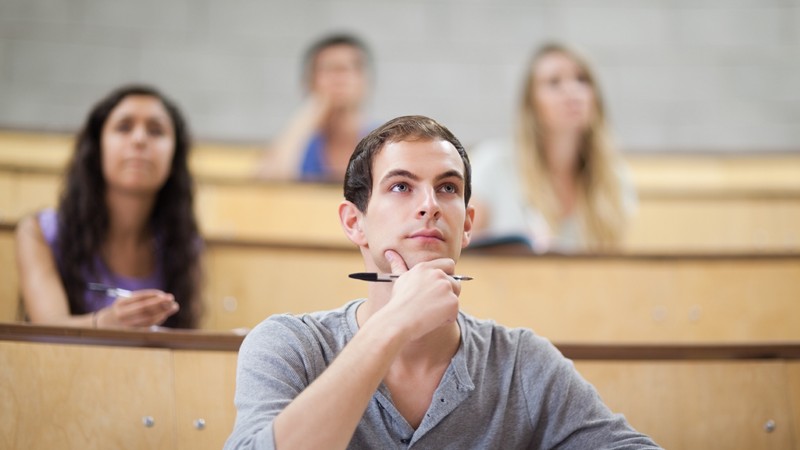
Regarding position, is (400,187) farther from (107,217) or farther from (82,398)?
(107,217)

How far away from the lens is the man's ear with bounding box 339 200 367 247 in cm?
113

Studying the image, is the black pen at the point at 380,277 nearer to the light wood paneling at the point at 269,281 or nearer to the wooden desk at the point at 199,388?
the wooden desk at the point at 199,388

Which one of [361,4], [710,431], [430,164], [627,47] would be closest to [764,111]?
[627,47]

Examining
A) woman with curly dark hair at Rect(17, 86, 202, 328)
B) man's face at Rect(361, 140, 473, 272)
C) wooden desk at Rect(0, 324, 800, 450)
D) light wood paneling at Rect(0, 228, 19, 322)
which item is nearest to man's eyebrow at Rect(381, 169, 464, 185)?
man's face at Rect(361, 140, 473, 272)

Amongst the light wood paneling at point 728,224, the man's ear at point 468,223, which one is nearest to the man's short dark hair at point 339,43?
the light wood paneling at point 728,224

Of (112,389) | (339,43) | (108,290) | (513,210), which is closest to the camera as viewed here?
(112,389)

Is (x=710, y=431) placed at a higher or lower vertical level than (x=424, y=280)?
lower

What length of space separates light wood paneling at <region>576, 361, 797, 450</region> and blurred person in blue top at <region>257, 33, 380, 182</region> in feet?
5.78

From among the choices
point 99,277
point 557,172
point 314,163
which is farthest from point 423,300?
point 314,163

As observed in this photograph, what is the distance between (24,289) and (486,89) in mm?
2150

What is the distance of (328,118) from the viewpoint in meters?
3.05

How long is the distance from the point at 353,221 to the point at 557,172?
4.65 feet

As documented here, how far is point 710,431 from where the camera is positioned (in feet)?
4.18

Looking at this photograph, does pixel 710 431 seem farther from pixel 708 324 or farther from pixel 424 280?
pixel 708 324
